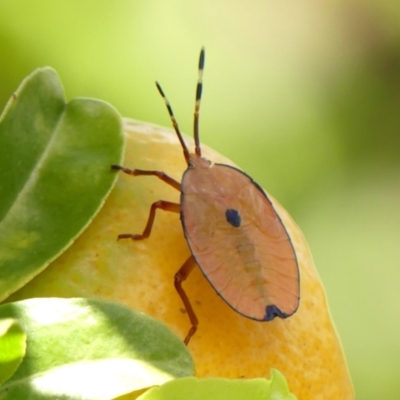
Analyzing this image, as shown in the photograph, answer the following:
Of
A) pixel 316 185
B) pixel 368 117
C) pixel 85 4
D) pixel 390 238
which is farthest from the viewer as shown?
pixel 368 117

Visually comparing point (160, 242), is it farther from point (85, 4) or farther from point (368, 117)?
point (368, 117)

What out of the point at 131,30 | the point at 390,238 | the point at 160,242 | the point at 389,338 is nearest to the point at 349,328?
the point at 389,338

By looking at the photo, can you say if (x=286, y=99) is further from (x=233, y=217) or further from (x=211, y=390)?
(x=211, y=390)

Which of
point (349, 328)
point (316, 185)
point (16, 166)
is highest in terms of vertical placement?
point (16, 166)

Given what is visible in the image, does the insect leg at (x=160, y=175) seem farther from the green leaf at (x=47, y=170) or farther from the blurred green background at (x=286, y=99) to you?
the blurred green background at (x=286, y=99)

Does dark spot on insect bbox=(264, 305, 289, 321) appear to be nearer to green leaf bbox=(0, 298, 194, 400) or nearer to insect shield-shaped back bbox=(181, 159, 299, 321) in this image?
insect shield-shaped back bbox=(181, 159, 299, 321)

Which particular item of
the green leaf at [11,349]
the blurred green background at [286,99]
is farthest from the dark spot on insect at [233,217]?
the blurred green background at [286,99]
